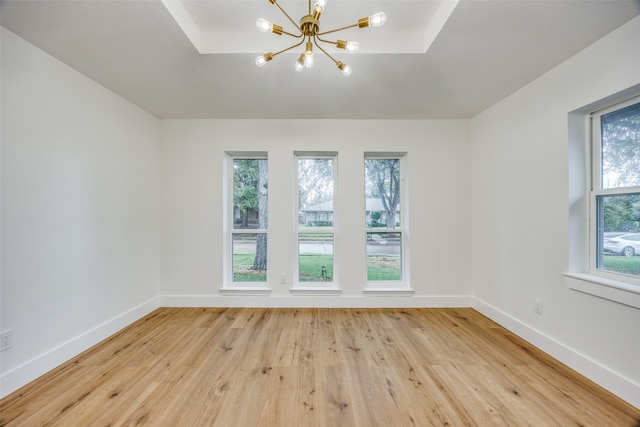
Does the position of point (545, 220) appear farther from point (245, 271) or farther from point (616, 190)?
point (245, 271)

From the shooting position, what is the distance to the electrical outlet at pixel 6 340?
5.32 feet

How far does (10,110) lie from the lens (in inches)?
66.0

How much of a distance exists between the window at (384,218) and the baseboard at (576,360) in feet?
3.93

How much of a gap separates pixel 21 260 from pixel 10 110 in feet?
3.37

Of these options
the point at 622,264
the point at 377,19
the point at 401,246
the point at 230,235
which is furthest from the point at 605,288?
the point at 230,235

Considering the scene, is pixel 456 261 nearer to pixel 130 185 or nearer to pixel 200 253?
pixel 200 253

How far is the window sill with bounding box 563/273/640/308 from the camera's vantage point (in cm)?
158

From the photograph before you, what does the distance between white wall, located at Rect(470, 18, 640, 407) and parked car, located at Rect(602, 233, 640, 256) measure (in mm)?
229

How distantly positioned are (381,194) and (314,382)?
2.32m

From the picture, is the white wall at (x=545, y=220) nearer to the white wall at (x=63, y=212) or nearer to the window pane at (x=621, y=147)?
the window pane at (x=621, y=147)

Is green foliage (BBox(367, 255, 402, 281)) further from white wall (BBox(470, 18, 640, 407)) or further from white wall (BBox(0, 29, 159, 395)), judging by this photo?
white wall (BBox(0, 29, 159, 395))

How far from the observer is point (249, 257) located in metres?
3.33

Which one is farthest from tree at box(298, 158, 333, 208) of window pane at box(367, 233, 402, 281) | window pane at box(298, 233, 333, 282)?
window pane at box(367, 233, 402, 281)

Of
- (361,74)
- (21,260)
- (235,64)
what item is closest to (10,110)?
(21,260)
